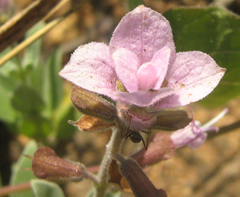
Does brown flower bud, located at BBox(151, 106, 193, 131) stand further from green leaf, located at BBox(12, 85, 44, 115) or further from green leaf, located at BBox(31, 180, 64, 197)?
green leaf, located at BBox(12, 85, 44, 115)

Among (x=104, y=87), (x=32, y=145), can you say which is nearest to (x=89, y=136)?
(x=32, y=145)

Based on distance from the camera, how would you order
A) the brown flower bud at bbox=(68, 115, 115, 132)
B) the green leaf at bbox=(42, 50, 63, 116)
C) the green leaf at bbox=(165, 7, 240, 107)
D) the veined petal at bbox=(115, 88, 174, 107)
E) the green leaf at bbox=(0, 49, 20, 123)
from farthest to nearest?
the green leaf at bbox=(42, 50, 63, 116), the green leaf at bbox=(0, 49, 20, 123), the green leaf at bbox=(165, 7, 240, 107), the brown flower bud at bbox=(68, 115, 115, 132), the veined petal at bbox=(115, 88, 174, 107)

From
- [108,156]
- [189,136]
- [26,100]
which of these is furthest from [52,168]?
[26,100]

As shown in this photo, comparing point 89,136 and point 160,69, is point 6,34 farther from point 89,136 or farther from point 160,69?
point 89,136

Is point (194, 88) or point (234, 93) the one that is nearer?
point (194, 88)

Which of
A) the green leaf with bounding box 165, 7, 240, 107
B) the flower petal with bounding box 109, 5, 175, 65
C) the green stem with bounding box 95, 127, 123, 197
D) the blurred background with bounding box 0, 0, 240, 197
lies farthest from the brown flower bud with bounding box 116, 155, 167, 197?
the blurred background with bounding box 0, 0, 240, 197

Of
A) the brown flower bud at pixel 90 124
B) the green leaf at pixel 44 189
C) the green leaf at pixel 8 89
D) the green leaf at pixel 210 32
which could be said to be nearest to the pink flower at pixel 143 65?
the brown flower bud at pixel 90 124

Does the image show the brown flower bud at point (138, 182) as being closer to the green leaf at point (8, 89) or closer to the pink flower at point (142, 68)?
the pink flower at point (142, 68)
